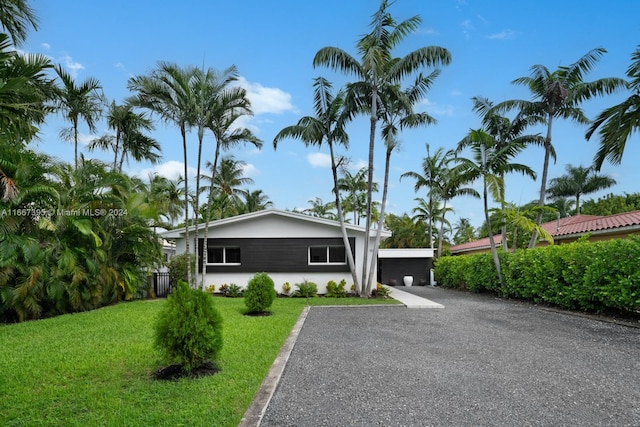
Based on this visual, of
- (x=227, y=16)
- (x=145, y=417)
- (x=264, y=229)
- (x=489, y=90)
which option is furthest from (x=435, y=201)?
(x=145, y=417)

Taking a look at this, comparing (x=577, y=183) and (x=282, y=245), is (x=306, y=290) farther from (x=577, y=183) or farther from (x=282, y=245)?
(x=577, y=183)

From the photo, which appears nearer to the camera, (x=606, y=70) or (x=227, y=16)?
(x=227, y=16)

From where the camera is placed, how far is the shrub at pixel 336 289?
15039 mm

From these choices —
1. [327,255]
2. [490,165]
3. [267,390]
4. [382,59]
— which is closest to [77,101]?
[382,59]

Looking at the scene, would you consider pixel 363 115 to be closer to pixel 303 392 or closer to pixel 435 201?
pixel 303 392

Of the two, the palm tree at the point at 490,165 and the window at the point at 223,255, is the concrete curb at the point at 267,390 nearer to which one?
the window at the point at 223,255

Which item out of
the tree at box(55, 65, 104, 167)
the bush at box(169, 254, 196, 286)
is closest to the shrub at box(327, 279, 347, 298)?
the bush at box(169, 254, 196, 286)

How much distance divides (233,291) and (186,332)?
11121 mm

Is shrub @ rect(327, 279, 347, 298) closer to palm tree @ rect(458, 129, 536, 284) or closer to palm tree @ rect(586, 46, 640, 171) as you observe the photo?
palm tree @ rect(458, 129, 536, 284)

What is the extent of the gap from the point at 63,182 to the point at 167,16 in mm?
5724

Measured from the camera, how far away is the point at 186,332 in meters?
4.47

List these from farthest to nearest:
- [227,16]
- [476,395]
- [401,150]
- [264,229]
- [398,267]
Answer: [398,267] < [264,229] < [401,150] < [227,16] < [476,395]

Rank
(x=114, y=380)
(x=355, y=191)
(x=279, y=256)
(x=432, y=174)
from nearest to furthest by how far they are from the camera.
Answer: (x=114, y=380) → (x=279, y=256) → (x=432, y=174) → (x=355, y=191)

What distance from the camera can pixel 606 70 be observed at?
14.7 metres
